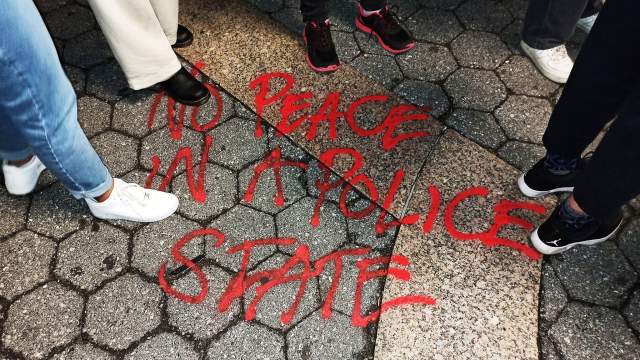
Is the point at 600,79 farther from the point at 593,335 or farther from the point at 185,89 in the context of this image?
the point at 185,89

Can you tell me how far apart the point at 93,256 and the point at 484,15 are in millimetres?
2731

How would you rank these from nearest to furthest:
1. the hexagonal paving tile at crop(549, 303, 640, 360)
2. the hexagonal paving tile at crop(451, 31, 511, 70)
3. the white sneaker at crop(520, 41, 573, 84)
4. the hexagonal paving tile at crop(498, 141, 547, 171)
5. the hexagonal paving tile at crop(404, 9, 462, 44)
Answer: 1. the hexagonal paving tile at crop(549, 303, 640, 360)
2. the hexagonal paving tile at crop(498, 141, 547, 171)
3. the white sneaker at crop(520, 41, 573, 84)
4. the hexagonal paving tile at crop(451, 31, 511, 70)
5. the hexagonal paving tile at crop(404, 9, 462, 44)

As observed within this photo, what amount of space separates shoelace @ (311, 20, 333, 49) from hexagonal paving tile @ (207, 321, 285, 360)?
165cm

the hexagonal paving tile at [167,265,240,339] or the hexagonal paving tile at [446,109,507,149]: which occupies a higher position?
the hexagonal paving tile at [446,109,507,149]

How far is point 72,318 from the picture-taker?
1.98m

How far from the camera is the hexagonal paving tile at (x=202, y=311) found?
6.38ft

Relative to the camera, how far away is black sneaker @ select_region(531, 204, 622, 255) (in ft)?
6.56

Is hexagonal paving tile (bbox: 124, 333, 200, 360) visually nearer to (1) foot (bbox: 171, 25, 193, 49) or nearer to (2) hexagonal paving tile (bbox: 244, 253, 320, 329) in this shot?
(2) hexagonal paving tile (bbox: 244, 253, 320, 329)

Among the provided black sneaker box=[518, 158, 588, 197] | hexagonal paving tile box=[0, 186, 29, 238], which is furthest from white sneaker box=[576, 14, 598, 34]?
hexagonal paving tile box=[0, 186, 29, 238]

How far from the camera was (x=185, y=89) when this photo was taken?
8.62 feet

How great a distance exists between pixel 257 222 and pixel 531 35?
1.88 meters

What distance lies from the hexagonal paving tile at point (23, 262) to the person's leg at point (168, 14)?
129 centimetres

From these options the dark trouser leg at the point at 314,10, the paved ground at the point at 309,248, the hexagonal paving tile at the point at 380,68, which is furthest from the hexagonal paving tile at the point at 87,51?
the hexagonal paving tile at the point at 380,68

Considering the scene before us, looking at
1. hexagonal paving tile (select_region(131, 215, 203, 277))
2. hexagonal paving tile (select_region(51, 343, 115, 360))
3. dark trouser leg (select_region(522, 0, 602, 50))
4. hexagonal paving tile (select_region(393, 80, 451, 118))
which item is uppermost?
dark trouser leg (select_region(522, 0, 602, 50))
